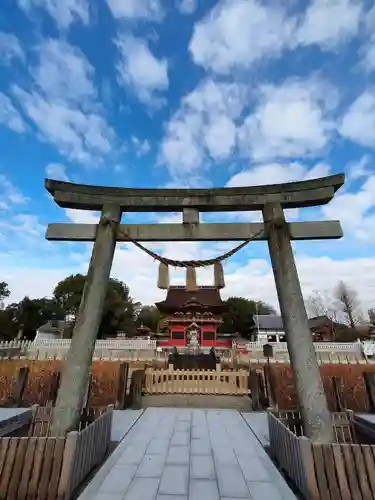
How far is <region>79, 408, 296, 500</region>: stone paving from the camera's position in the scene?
3.14m

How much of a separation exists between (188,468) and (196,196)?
163 inches

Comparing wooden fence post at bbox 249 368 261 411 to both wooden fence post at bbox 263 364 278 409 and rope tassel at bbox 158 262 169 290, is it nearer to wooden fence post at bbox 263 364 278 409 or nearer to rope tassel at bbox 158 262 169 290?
wooden fence post at bbox 263 364 278 409

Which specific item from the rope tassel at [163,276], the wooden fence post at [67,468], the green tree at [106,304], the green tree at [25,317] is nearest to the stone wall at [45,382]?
the rope tassel at [163,276]

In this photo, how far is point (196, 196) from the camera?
4820mm

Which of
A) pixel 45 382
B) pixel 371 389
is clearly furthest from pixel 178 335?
pixel 371 389

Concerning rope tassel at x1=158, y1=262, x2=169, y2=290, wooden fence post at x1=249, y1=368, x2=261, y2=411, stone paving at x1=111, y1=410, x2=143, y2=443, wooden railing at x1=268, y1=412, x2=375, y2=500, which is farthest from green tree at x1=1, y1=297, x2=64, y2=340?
wooden railing at x1=268, y1=412, x2=375, y2=500

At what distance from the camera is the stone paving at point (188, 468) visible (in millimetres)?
3137

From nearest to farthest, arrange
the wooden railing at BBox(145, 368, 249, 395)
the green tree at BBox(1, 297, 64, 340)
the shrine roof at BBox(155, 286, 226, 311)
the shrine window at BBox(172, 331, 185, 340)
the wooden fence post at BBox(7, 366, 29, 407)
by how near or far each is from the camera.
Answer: the wooden fence post at BBox(7, 366, 29, 407)
the wooden railing at BBox(145, 368, 249, 395)
the shrine window at BBox(172, 331, 185, 340)
the shrine roof at BBox(155, 286, 226, 311)
the green tree at BBox(1, 297, 64, 340)

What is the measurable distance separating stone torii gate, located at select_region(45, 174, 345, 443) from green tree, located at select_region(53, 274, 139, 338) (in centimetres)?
2571

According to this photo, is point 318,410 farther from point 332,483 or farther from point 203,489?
point 203,489

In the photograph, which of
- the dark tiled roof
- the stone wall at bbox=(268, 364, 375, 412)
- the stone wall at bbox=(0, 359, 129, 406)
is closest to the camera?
the stone wall at bbox=(268, 364, 375, 412)

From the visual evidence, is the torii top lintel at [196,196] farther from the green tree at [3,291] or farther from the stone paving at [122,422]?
the green tree at [3,291]

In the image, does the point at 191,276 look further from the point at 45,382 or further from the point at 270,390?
the point at 45,382

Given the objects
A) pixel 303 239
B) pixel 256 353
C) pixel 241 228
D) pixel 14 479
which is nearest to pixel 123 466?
pixel 14 479
